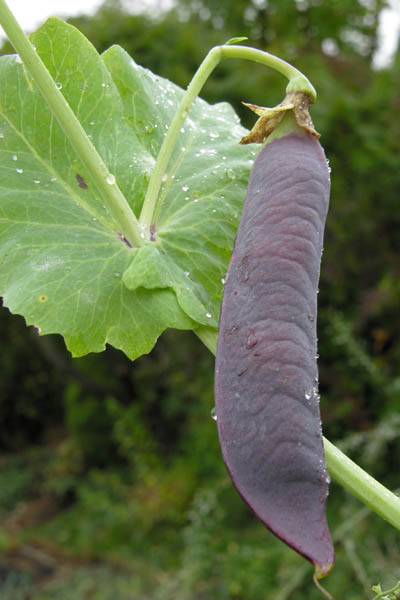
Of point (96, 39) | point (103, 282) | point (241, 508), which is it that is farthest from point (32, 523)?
point (103, 282)

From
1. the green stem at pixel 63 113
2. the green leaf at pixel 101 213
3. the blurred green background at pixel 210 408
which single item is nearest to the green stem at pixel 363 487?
the green leaf at pixel 101 213

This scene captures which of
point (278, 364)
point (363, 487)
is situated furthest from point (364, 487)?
point (278, 364)

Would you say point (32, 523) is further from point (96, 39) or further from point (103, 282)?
point (103, 282)

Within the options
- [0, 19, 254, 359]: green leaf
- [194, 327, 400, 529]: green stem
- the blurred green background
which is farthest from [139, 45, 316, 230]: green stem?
the blurred green background

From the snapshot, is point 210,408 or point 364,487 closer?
point 364,487

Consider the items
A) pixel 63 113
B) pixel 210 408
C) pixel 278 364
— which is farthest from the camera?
pixel 210 408

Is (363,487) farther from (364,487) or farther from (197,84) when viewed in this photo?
(197,84)
